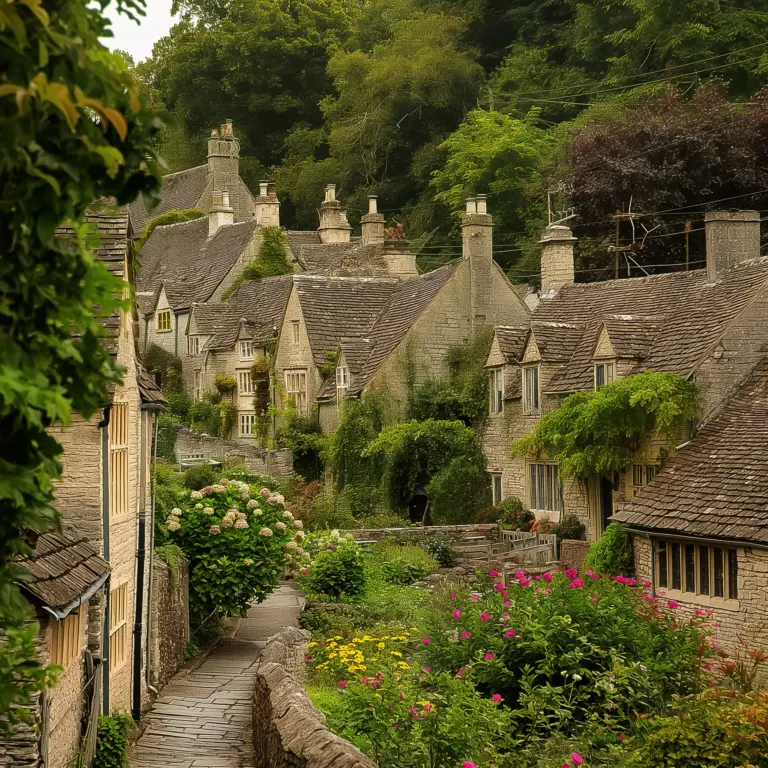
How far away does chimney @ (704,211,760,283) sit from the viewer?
35.6m

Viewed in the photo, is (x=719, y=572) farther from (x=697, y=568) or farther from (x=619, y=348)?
(x=619, y=348)

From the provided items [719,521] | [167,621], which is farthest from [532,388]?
[167,621]

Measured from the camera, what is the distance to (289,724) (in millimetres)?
14594

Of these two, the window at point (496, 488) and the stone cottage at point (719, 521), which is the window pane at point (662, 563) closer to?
the stone cottage at point (719, 521)

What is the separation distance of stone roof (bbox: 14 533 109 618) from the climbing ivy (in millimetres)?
16722

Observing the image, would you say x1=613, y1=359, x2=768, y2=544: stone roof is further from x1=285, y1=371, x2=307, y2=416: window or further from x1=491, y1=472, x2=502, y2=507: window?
x1=285, y1=371, x2=307, y2=416: window

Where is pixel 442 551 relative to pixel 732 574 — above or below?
below

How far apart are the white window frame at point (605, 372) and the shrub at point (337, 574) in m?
8.33

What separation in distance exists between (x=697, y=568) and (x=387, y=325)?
70.8 ft

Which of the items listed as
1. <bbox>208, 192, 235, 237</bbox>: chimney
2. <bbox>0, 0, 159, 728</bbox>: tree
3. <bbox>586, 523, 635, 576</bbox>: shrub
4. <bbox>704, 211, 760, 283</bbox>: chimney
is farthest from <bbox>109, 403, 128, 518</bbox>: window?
<bbox>208, 192, 235, 237</bbox>: chimney

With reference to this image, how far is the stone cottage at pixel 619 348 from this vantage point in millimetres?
31141

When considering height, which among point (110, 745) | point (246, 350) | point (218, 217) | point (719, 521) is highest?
point (218, 217)

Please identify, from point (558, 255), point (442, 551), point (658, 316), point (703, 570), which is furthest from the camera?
point (558, 255)

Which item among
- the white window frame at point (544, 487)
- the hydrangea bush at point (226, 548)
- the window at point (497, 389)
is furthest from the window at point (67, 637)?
the window at point (497, 389)
